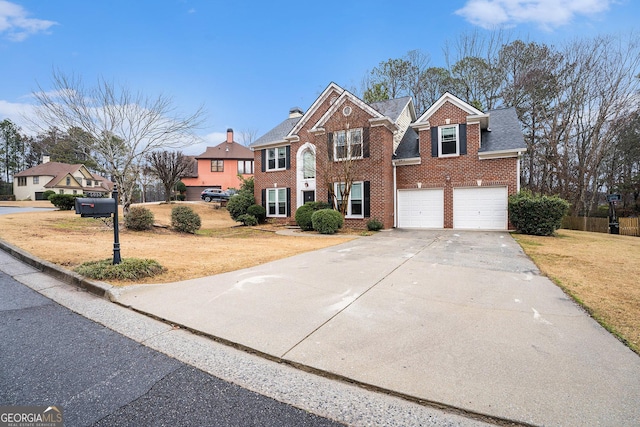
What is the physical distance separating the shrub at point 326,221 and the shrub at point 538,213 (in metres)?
7.82

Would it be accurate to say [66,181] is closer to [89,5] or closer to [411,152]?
[89,5]

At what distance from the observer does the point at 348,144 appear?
50.2 ft

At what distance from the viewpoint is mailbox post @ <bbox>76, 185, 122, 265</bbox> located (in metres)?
5.47

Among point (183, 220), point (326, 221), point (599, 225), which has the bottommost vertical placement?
point (599, 225)

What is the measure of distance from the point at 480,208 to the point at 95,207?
49.7 feet

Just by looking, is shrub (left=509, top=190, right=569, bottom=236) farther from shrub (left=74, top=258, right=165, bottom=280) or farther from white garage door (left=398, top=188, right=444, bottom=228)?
shrub (left=74, top=258, right=165, bottom=280)

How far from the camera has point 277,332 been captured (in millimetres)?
3340

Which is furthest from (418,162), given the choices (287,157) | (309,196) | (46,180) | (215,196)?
(46,180)

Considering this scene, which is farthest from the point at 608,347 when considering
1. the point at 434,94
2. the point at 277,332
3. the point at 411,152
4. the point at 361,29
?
the point at 434,94

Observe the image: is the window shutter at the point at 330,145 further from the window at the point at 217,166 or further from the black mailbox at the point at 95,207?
the window at the point at 217,166

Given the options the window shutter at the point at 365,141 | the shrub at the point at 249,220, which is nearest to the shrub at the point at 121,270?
the window shutter at the point at 365,141

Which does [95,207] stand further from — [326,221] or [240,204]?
[240,204]

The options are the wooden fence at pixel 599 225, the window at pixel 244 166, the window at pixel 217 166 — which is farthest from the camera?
the window at pixel 217 166

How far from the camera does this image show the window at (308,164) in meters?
17.3
